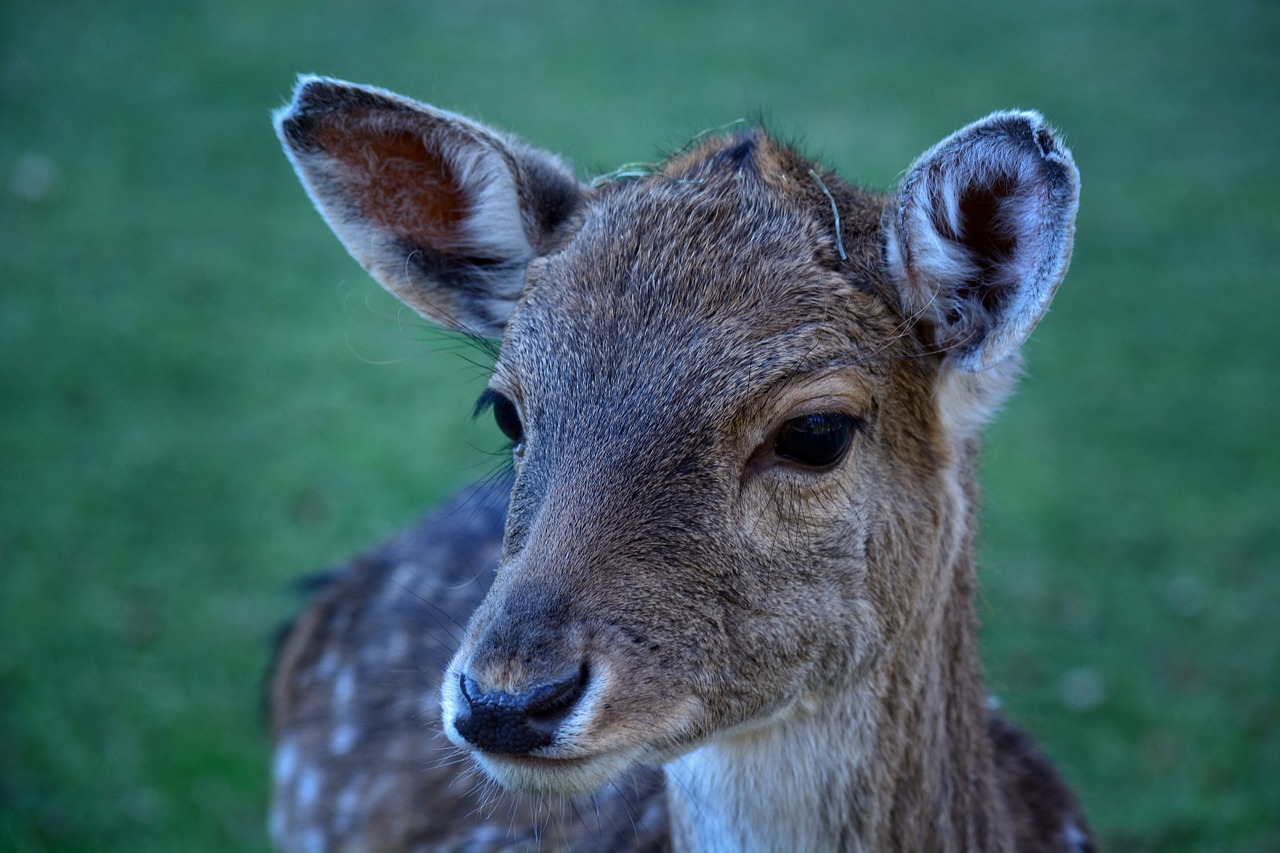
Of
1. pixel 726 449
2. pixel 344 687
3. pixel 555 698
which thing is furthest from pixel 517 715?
pixel 344 687

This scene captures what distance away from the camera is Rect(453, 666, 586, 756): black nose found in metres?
1.84

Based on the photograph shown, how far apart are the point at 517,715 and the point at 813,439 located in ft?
2.68

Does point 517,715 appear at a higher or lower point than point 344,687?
lower

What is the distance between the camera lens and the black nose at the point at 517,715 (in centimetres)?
184

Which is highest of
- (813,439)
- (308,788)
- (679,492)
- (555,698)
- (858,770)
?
(813,439)

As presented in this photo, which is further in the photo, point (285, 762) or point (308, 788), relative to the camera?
point (285, 762)

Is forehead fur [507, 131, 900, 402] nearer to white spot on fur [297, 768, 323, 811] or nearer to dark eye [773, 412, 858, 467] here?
dark eye [773, 412, 858, 467]

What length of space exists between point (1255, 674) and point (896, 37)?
1091 cm

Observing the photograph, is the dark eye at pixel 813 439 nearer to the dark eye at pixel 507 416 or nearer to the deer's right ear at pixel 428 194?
the dark eye at pixel 507 416

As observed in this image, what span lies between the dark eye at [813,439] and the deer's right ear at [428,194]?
2.92ft

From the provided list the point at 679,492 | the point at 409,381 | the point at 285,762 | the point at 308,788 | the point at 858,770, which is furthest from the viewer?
the point at 409,381

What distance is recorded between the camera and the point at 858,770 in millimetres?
2430

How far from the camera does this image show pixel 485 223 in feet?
9.19

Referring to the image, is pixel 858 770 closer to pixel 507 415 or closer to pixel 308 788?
pixel 507 415
